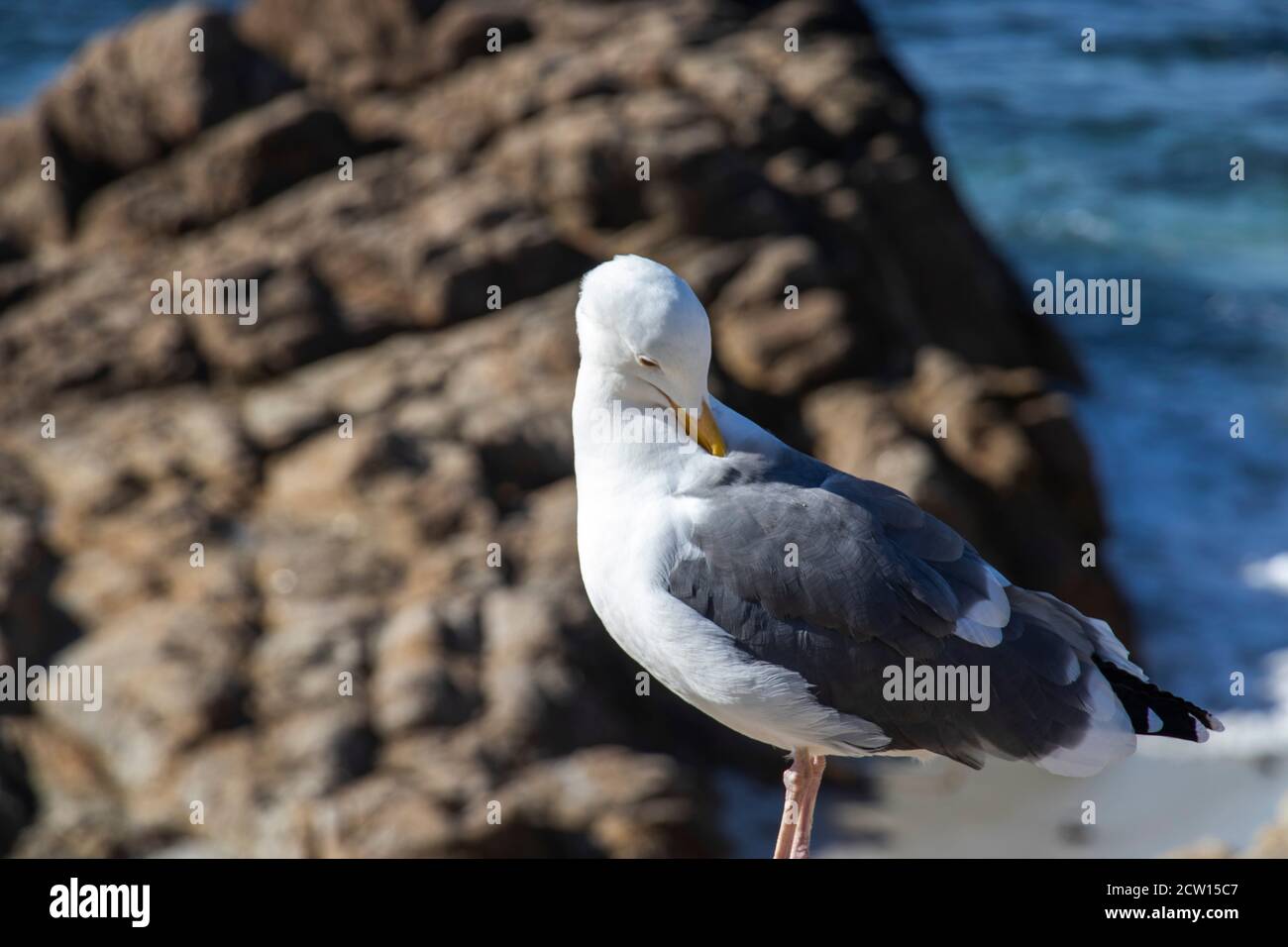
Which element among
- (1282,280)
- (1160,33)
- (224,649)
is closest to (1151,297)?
(1282,280)

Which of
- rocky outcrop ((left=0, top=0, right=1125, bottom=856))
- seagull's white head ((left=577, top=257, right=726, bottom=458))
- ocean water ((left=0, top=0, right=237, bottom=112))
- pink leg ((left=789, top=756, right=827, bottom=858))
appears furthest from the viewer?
ocean water ((left=0, top=0, right=237, bottom=112))

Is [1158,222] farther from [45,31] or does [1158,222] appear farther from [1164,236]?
[45,31]

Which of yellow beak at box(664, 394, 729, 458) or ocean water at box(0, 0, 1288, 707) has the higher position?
ocean water at box(0, 0, 1288, 707)

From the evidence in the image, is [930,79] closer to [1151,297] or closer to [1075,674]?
[1151,297]

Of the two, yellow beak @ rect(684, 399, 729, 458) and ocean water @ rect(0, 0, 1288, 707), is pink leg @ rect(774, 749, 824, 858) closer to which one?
yellow beak @ rect(684, 399, 729, 458)

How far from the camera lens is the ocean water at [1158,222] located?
12562mm

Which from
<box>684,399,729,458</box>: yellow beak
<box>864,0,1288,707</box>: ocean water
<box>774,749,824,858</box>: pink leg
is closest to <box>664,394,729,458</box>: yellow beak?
<box>684,399,729,458</box>: yellow beak

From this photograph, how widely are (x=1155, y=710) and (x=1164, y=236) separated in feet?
58.8

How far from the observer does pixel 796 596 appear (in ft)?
13.6

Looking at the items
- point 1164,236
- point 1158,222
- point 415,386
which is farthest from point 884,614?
point 1158,222

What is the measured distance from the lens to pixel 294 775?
7.54 metres

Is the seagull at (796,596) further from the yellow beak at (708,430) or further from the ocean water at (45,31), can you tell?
the ocean water at (45,31)

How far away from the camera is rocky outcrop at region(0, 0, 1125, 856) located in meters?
7.72

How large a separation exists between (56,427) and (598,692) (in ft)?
12.4
